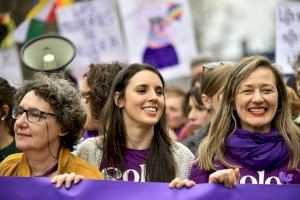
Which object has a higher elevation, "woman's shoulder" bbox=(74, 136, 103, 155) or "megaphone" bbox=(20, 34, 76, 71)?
"megaphone" bbox=(20, 34, 76, 71)

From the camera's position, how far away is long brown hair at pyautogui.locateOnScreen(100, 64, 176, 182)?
5801mm

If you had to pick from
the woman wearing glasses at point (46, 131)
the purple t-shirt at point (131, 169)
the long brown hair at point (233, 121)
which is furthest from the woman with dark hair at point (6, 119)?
the long brown hair at point (233, 121)

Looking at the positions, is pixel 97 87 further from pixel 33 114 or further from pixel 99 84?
pixel 33 114

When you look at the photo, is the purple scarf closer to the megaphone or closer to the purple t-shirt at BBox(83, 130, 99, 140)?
the purple t-shirt at BBox(83, 130, 99, 140)

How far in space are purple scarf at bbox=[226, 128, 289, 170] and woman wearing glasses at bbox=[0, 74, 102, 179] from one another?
90cm

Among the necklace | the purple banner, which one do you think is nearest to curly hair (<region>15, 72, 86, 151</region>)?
the necklace

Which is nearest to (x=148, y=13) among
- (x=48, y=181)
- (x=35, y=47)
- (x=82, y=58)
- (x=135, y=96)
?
(x=82, y=58)

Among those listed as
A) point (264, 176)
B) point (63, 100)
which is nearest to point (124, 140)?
point (63, 100)

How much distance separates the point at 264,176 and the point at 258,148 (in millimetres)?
179

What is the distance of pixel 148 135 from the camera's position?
6.06m

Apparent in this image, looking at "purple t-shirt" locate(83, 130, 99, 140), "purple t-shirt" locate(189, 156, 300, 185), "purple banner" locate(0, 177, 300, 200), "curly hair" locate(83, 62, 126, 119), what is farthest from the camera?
"purple t-shirt" locate(83, 130, 99, 140)

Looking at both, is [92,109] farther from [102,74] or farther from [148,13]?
[148,13]

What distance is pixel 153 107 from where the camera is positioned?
6.00 metres

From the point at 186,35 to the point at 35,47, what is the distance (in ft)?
12.8
